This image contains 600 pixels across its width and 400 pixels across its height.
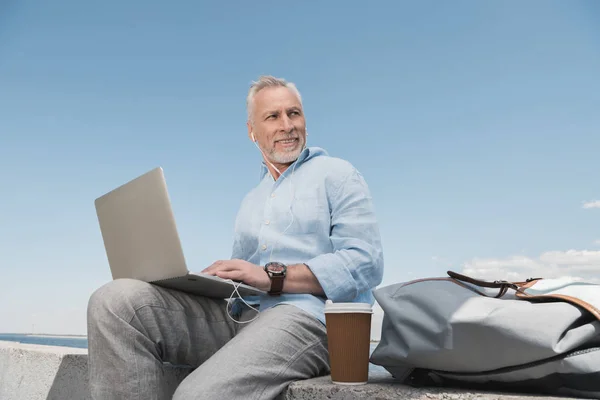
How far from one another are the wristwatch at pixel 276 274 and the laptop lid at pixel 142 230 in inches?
13.0

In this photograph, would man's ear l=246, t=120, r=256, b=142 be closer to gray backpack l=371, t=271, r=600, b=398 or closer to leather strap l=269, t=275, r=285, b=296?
leather strap l=269, t=275, r=285, b=296

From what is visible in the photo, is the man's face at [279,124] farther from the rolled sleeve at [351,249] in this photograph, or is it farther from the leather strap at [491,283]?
the leather strap at [491,283]

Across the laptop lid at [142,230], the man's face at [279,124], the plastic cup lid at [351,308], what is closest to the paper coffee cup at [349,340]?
the plastic cup lid at [351,308]

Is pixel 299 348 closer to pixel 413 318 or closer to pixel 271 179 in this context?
pixel 413 318

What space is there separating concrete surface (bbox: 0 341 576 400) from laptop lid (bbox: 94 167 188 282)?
0.44 m

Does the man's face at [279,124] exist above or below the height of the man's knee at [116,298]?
above

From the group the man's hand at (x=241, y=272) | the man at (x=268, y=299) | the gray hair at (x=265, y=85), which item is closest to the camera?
the man at (x=268, y=299)

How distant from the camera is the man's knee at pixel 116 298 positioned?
1.62 m

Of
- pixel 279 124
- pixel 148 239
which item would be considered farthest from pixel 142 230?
pixel 279 124

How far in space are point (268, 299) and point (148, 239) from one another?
1.51ft

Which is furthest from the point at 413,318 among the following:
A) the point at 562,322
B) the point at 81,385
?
the point at 81,385

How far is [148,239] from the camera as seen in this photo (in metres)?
1.73

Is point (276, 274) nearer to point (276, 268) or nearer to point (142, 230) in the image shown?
point (276, 268)

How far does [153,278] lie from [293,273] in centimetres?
45
